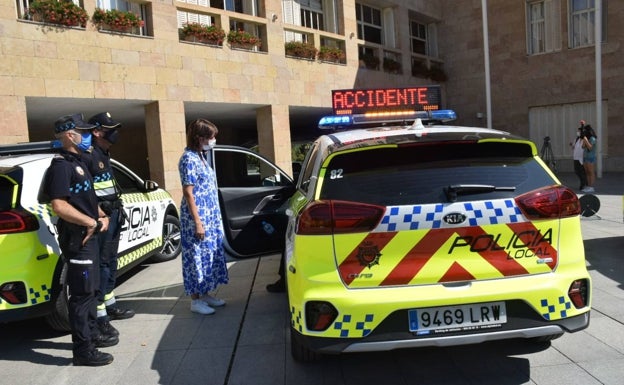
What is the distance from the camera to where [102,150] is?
14.4ft

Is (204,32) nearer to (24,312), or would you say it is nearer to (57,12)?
(57,12)

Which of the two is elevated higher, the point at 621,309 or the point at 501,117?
the point at 501,117

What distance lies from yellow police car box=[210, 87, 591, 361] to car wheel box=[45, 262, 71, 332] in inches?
86.8

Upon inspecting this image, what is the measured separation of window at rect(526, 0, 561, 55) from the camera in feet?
61.2

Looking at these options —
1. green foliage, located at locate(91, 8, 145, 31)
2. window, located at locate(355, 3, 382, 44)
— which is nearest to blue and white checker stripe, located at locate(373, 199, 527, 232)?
green foliage, located at locate(91, 8, 145, 31)

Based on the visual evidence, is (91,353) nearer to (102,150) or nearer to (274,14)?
(102,150)

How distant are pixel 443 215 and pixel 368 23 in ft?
57.2

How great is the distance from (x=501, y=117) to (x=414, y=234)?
19.3 metres

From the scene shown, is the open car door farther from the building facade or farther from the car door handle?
the building facade

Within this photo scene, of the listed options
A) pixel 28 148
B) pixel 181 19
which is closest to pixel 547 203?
pixel 28 148

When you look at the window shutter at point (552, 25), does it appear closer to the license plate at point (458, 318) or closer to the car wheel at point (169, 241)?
the car wheel at point (169, 241)

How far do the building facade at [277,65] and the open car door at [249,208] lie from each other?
6.64m

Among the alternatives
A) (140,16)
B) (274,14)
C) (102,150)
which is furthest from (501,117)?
(102,150)

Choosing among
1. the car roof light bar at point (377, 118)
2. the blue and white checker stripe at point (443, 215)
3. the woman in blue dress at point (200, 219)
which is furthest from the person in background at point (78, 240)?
the car roof light bar at point (377, 118)
